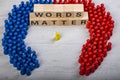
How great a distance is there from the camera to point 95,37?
4434mm

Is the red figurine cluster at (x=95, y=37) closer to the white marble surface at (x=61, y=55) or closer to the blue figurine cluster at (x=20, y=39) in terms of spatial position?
the white marble surface at (x=61, y=55)

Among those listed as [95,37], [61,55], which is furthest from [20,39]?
[95,37]

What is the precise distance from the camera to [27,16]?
185 inches

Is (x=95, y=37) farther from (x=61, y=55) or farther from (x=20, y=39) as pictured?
(x=20, y=39)

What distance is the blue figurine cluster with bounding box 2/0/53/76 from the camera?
414 cm

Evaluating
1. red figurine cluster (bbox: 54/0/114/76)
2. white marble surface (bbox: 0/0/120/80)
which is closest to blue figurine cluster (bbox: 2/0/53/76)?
white marble surface (bbox: 0/0/120/80)

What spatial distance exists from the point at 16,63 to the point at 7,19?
36.9 inches

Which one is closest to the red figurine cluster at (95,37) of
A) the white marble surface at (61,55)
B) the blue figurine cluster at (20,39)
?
the white marble surface at (61,55)

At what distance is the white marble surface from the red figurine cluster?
0.09 m

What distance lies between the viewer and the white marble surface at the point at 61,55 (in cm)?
409

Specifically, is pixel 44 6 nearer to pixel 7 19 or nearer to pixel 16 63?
pixel 7 19

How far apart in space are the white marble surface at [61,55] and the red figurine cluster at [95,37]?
89 mm

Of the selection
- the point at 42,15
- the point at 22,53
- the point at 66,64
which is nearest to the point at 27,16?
the point at 42,15

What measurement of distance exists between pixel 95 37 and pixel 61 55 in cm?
52
